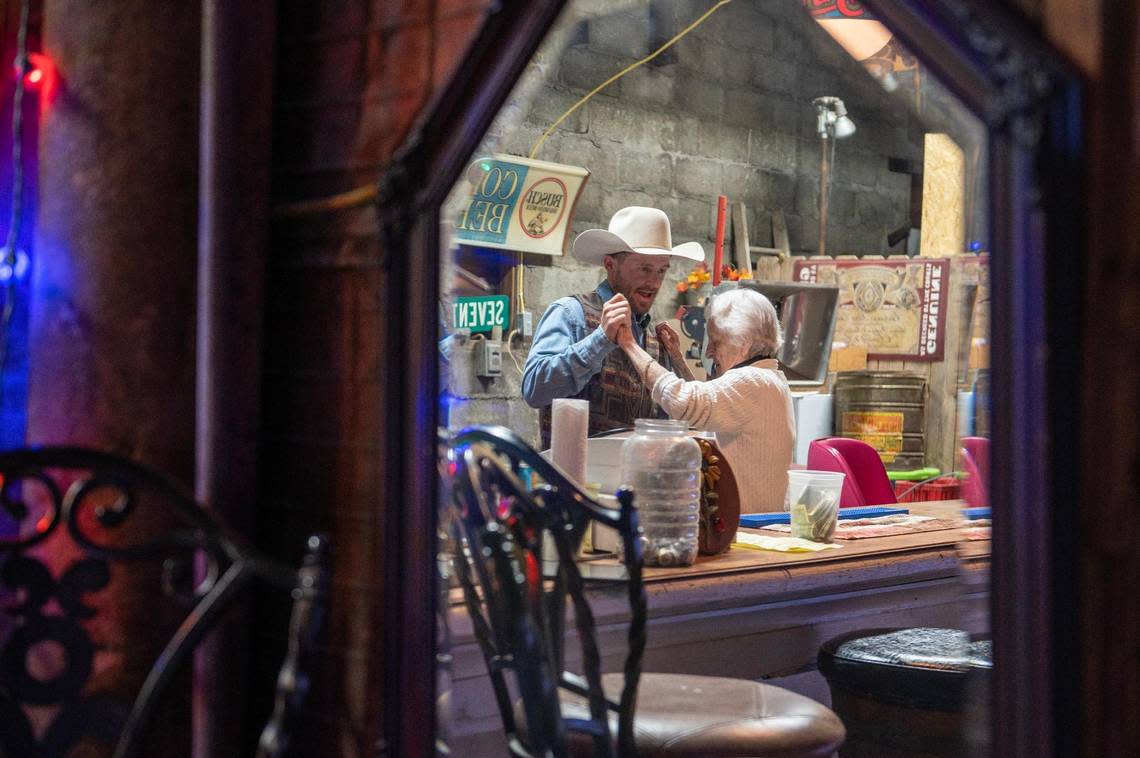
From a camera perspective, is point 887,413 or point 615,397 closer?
point 615,397

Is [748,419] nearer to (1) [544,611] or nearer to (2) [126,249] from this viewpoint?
(1) [544,611]

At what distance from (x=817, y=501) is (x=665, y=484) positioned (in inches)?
21.8

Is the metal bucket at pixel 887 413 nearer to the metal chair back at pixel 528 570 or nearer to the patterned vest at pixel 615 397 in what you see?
the patterned vest at pixel 615 397

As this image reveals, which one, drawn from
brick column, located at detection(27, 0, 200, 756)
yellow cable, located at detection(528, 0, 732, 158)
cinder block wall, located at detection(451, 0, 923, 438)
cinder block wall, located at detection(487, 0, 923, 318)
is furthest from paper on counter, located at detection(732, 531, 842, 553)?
yellow cable, located at detection(528, 0, 732, 158)

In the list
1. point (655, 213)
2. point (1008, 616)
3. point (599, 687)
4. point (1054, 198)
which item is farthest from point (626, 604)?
point (655, 213)

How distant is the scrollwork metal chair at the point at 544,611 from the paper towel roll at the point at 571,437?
331 mm

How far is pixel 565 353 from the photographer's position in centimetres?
339

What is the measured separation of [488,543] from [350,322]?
39 cm

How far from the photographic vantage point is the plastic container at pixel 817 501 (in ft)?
7.96

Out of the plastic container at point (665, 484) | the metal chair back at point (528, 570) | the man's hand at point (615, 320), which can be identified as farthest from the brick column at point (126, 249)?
the man's hand at point (615, 320)

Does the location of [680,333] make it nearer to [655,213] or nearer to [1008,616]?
[655,213]

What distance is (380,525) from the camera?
4.96ft

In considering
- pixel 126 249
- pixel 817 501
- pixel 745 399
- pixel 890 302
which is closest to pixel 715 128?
pixel 890 302

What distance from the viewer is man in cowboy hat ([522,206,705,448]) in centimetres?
336
